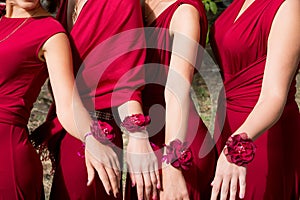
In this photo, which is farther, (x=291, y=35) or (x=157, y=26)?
(x=157, y=26)

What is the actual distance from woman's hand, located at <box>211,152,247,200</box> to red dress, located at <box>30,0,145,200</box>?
471 mm

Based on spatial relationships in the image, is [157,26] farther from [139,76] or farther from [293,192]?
[293,192]

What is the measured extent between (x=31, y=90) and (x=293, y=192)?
1.10 metres

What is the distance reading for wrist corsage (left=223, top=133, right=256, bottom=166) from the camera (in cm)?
243

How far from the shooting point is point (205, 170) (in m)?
2.78

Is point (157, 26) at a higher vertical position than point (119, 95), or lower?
higher

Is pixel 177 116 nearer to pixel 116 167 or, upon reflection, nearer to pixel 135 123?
pixel 135 123

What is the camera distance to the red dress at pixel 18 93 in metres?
2.67

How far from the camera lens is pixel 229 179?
2434 millimetres

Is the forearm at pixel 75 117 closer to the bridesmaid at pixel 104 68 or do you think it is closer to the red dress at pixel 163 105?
the bridesmaid at pixel 104 68

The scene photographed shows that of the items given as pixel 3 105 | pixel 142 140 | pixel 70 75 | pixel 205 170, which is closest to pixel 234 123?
pixel 205 170

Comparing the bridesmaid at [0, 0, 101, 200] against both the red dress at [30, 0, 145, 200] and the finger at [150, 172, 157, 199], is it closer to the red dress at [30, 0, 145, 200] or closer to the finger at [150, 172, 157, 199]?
the red dress at [30, 0, 145, 200]

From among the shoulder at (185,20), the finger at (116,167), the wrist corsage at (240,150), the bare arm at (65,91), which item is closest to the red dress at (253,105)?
the shoulder at (185,20)

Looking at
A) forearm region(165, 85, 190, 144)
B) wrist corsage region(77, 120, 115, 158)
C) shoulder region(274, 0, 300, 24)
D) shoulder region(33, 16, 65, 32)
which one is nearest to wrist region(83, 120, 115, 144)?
wrist corsage region(77, 120, 115, 158)
